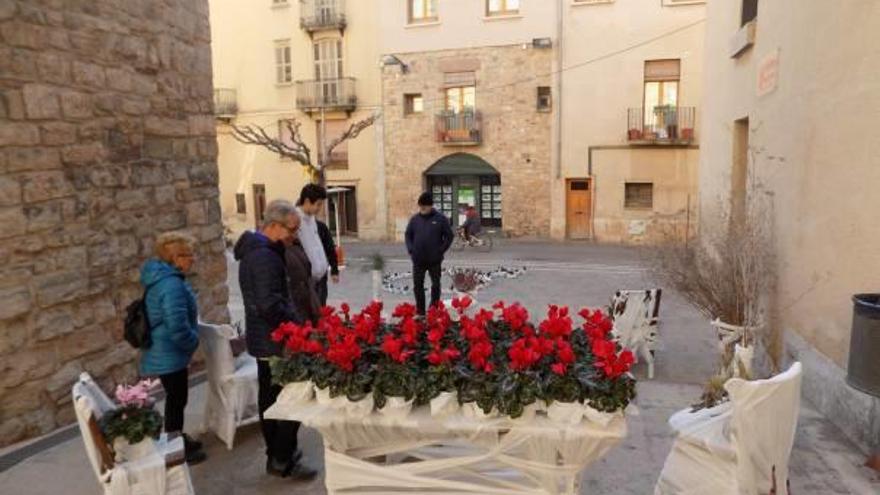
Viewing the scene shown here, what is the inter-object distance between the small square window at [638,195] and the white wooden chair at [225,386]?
50.5ft

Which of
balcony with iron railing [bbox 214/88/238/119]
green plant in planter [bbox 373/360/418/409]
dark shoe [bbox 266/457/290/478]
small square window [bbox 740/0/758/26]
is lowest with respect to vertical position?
dark shoe [bbox 266/457/290/478]

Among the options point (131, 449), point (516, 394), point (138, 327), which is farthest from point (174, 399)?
point (516, 394)

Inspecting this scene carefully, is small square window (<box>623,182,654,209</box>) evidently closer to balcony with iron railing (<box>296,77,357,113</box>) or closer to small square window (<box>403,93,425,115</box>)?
small square window (<box>403,93,425,115</box>)

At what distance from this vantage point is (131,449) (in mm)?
2803

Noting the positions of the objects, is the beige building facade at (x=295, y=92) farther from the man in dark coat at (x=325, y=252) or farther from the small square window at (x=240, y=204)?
the man in dark coat at (x=325, y=252)

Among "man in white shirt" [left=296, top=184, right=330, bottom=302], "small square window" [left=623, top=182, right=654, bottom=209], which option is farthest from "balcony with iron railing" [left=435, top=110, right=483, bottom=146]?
"man in white shirt" [left=296, top=184, right=330, bottom=302]

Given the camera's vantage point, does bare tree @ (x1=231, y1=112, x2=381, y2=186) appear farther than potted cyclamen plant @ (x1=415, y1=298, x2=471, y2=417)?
Yes

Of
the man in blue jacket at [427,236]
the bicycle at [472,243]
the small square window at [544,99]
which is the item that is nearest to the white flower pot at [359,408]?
the man in blue jacket at [427,236]

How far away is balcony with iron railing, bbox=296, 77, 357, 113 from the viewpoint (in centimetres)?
2009

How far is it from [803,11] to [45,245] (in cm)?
539

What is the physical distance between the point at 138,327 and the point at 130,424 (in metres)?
0.80

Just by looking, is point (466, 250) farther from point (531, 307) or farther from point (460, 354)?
point (460, 354)

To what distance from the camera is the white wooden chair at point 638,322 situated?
541 centimetres

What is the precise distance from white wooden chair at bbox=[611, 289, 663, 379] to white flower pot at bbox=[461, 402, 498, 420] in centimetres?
316
